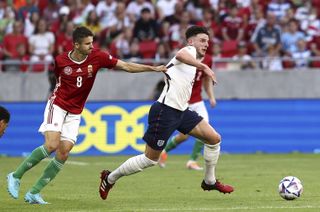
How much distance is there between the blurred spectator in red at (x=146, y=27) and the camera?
25.0 meters

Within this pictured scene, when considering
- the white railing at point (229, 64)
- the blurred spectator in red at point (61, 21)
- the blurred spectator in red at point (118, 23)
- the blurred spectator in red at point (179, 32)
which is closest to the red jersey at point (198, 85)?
the white railing at point (229, 64)

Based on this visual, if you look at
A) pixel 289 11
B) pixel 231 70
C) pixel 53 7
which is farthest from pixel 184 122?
pixel 53 7

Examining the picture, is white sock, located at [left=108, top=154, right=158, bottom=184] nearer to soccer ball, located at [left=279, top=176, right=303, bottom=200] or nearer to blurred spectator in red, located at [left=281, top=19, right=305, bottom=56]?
soccer ball, located at [left=279, top=176, right=303, bottom=200]

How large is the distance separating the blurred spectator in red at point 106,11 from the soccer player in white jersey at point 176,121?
13.4m

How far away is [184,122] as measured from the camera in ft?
41.4

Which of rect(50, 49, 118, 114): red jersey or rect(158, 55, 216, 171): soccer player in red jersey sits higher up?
rect(50, 49, 118, 114): red jersey

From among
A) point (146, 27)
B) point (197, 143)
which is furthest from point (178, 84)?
point (146, 27)

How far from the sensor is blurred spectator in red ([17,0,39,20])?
26.4 meters

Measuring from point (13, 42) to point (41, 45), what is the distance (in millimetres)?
780

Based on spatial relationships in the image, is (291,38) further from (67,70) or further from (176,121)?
(67,70)

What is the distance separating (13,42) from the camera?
24.9m

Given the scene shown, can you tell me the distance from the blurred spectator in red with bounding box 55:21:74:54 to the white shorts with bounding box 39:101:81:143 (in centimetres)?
1221

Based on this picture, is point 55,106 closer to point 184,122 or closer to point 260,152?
point 184,122

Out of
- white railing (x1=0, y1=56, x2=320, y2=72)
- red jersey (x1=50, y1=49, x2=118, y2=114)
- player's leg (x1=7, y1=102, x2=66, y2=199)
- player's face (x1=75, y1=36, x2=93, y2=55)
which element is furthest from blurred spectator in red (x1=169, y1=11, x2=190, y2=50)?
player's leg (x1=7, y1=102, x2=66, y2=199)
